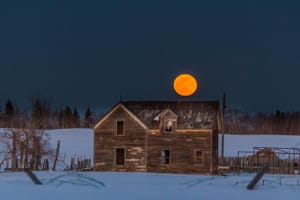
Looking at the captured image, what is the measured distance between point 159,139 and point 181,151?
6.03ft

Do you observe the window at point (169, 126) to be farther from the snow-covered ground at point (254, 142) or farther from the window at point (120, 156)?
the snow-covered ground at point (254, 142)

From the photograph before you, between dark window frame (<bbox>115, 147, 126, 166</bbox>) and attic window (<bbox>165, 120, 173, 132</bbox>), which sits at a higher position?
attic window (<bbox>165, 120, 173, 132</bbox>)


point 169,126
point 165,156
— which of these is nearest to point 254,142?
point 165,156

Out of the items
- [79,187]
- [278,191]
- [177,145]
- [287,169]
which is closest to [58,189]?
[79,187]

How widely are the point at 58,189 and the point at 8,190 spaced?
1689mm

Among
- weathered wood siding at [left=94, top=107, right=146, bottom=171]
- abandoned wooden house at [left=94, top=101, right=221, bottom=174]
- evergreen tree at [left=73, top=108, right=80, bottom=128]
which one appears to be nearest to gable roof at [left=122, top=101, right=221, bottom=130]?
abandoned wooden house at [left=94, top=101, right=221, bottom=174]

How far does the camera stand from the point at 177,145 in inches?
1459

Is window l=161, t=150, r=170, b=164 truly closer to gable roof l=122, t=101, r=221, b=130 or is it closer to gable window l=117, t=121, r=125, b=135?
gable roof l=122, t=101, r=221, b=130

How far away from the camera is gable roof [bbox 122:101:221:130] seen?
1459 inches

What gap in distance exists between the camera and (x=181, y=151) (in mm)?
36969

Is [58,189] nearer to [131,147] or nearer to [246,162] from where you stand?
[131,147]

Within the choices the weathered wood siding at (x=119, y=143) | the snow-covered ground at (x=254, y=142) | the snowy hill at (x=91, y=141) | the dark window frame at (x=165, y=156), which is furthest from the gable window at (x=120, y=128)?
the snow-covered ground at (x=254, y=142)

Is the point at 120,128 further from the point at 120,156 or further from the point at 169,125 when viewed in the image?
the point at 169,125

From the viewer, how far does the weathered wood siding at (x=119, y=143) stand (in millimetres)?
37594
